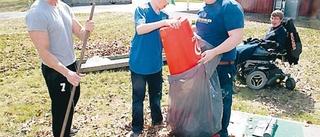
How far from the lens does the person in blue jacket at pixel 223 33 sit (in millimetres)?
2293

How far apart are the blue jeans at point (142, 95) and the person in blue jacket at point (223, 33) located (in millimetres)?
636

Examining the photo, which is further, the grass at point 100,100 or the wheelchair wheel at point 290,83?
the wheelchair wheel at point 290,83

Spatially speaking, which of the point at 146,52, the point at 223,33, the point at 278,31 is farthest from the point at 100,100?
the point at 278,31

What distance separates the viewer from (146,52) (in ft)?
8.75

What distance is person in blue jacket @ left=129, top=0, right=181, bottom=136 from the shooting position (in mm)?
2469

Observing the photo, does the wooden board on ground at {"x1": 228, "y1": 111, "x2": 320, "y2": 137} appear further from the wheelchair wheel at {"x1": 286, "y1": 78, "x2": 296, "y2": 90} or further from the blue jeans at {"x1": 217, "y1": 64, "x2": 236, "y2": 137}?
the wheelchair wheel at {"x1": 286, "y1": 78, "x2": 296, "y2": 90}

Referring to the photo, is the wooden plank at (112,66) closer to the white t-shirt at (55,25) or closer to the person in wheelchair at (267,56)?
the person in wheelchair at (267,56)

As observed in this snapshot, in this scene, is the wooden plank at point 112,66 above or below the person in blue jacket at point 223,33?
below

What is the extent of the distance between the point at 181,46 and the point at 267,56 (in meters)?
2.58

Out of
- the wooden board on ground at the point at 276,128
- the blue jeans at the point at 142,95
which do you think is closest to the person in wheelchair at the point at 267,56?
the wooden board on ground at the point at 276,128

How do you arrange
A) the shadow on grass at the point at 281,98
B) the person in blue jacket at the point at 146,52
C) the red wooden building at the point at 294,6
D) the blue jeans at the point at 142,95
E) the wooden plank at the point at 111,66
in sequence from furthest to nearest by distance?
the red wooden building at the point at 294,6 → the wooden plank at the point at 111,66 → the shadow on grass at the point at 281,98 → the blue jeans at the point at 142,95 → the person in blue jacket at the point at 146,52

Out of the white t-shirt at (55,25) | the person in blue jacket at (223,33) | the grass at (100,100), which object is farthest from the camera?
the grass at (100,100)

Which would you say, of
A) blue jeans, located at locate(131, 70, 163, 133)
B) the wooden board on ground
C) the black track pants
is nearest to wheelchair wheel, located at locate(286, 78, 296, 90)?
the wooden board on ground

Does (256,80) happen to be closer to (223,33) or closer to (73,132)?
(223,33)
